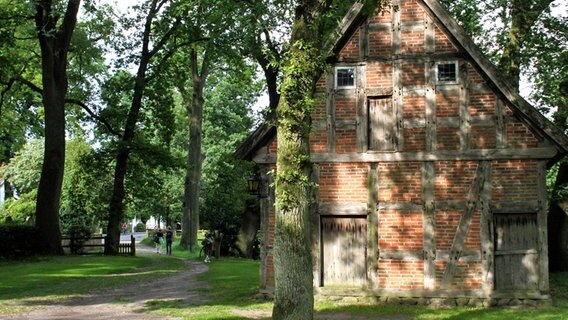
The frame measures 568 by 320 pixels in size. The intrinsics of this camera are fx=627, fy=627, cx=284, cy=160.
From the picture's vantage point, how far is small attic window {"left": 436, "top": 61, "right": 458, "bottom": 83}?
15.5 m

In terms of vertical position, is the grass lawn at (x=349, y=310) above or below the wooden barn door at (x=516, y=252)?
below

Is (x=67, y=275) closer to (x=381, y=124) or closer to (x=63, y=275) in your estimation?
(x=63, y=275)

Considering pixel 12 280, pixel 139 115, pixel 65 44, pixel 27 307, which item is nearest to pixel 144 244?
pixel 139 115

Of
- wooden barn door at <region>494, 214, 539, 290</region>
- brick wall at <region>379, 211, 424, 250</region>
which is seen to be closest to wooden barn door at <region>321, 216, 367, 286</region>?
brick wall at <region>379, 211, 424, 250</region>

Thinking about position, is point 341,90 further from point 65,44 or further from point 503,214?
point 65,44

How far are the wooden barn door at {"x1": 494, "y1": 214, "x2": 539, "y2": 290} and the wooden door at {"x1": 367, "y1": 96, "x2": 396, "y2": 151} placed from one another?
3185mm

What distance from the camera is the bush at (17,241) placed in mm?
28386

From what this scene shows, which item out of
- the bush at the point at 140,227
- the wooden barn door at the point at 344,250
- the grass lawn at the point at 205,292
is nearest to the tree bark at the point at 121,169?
the grass lawn at the point at 205,292

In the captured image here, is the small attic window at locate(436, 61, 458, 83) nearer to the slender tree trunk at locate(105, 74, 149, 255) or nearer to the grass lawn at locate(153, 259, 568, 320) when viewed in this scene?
the grass lawn at locate(153, 259, 568, 320)

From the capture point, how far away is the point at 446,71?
15547mm

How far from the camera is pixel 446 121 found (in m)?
15.4

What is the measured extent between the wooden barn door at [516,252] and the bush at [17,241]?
2215cm

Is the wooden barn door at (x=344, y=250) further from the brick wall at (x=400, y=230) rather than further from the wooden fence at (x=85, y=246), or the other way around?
the wooden fence at (x=85, y=246)

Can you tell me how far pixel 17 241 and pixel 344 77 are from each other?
776 inches
